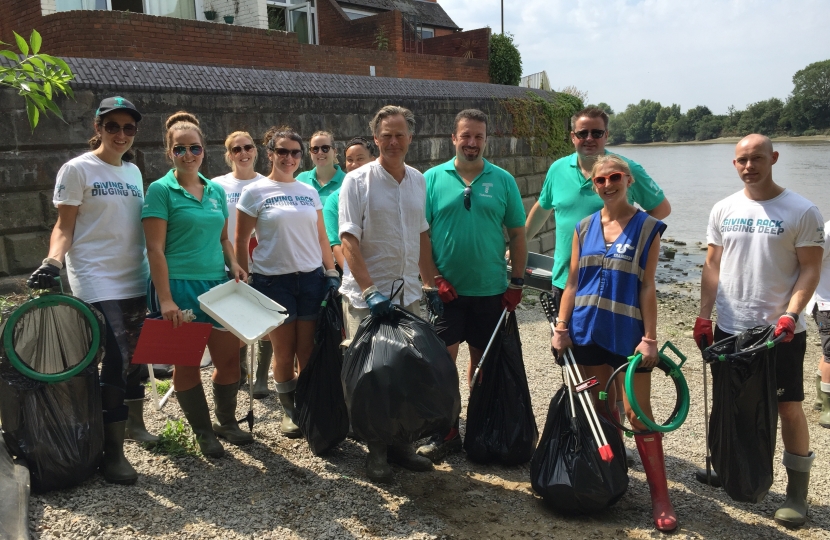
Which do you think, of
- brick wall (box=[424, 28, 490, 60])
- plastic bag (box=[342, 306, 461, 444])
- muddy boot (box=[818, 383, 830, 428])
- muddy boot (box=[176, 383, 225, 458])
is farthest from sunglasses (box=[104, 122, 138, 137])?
brick wall (box=[424, 28, 490, 60])

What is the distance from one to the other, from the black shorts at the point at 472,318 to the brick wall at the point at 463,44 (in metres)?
13.9

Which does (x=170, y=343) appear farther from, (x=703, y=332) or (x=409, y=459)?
(x=703, y=332)

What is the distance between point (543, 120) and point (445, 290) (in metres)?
7.82

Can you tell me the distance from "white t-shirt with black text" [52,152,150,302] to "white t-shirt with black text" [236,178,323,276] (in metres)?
0.74

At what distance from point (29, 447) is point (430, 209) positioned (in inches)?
91.0

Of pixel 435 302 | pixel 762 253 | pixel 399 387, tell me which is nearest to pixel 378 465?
pixel 399 387

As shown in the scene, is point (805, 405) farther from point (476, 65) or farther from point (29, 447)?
point (476, 65)

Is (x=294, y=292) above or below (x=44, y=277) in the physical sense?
below

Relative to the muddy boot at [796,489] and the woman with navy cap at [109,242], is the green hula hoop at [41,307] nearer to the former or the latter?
the woman with navy cap at [109,242]

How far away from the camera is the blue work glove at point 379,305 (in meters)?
3.19

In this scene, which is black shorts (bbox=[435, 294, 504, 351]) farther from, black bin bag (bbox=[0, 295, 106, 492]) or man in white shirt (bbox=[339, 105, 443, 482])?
black bin bag (bbox=[0, 295, 106, 492])

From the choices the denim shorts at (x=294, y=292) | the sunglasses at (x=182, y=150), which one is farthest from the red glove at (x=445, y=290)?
the sunglasses at (x=182, y=150)

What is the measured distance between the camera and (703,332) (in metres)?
3.37

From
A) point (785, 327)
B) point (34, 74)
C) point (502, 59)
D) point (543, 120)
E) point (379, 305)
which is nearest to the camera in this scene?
point (34, 74)
